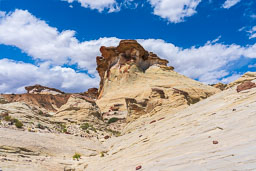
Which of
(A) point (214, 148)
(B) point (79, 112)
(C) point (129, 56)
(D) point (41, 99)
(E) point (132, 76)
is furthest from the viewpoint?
(D) point (41, 99)

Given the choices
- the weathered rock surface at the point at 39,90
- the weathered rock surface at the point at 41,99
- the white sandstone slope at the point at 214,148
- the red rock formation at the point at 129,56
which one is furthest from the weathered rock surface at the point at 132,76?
the white sandstone slope at the point at 214,148

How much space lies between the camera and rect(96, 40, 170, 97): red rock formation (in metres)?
62.8

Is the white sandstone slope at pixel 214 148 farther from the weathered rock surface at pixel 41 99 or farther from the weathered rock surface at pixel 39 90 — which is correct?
the weathered rock surface at pixel 39 90

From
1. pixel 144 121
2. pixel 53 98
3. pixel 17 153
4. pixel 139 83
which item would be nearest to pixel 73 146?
pixel 17 153

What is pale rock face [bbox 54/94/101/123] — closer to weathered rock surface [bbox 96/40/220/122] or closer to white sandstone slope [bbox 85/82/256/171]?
white sandstone slope [bbox 85/82/256/171]

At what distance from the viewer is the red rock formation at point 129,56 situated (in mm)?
62781

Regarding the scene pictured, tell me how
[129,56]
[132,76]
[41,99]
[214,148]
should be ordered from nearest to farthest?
[214,148], [132,76], [129,56], [41,99]

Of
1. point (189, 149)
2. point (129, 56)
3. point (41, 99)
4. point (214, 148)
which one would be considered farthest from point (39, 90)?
point (214, 148)

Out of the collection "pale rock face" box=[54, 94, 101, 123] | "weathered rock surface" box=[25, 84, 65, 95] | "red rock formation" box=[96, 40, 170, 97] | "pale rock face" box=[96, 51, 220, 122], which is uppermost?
"weathered rock surface" box=[25, 84, 65, 95]

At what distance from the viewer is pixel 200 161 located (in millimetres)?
4582

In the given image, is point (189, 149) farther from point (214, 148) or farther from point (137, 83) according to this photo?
point (137, 83)

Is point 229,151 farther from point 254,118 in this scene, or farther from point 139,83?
point 139,83

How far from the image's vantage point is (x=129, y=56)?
6362cm

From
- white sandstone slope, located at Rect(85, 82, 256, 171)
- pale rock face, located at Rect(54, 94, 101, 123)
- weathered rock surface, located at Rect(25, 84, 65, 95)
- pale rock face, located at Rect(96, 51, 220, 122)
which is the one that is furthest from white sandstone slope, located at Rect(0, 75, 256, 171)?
weathered rock surface, located at Rect(25, 84, 65, 95)
